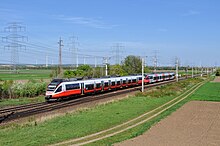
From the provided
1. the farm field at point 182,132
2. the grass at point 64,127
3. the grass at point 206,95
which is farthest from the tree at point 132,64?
the farm field at point 182,132

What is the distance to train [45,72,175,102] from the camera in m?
41.2

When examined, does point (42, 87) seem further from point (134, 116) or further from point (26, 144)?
point (26, 144)

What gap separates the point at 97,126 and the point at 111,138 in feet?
14.2

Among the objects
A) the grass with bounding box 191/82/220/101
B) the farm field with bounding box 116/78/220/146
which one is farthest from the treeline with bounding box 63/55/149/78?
the farm field with bounding box 116/78/220/146

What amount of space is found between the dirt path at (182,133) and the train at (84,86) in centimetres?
1740

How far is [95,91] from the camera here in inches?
2063

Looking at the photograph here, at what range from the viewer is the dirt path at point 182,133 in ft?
62.0

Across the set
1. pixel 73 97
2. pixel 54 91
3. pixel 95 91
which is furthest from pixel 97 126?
pixel 95 91

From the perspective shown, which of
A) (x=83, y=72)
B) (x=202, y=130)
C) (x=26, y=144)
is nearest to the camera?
(x=26, y=144)

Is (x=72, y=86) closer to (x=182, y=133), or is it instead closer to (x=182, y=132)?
(x=182, y=132)

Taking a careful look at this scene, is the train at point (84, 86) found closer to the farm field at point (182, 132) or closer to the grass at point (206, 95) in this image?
the grass at point (206, 95)

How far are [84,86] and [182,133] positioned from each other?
27528 mm

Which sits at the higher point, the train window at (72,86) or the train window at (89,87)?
the train window at (72,86)

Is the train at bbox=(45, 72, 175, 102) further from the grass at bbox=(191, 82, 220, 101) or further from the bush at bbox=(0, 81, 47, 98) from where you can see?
the grass at bbox=(191, 82, 220, 101)
